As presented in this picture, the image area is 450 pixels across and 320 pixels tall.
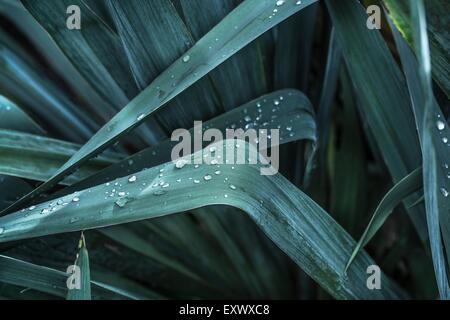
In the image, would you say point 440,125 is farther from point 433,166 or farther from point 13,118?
point 13,118

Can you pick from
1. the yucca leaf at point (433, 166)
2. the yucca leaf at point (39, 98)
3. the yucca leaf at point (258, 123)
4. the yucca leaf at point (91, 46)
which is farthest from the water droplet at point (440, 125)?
the yucca leaf at point (39, 98)

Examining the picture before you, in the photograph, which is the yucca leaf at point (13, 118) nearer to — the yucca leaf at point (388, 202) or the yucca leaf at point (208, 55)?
the yucca leaf at point (208, 55)

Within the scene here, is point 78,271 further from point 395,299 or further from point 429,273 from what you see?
point 429,273

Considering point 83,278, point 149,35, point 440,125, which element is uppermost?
point 149,35

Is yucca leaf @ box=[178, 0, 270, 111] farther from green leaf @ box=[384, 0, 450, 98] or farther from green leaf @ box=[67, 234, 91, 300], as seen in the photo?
green leaf @ box=[67, 234, 91, 300]

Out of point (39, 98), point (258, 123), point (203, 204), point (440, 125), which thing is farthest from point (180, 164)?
point (39, 98)

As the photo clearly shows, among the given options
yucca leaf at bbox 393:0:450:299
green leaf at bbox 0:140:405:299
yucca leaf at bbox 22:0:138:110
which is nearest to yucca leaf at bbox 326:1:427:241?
yucca leaf at bbox 393:0:450:299
